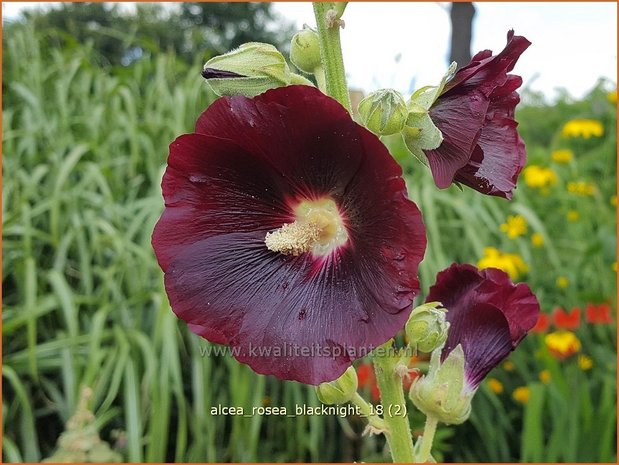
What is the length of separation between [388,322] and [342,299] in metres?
0.06

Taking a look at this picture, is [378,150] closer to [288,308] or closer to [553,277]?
[288,308]

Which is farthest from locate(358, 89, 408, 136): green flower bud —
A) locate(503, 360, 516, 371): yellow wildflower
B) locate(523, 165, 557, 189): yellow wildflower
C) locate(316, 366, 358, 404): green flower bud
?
locate(523, 165, 557, 189): yellow wildflower

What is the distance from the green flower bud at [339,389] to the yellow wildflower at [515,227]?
1711mm

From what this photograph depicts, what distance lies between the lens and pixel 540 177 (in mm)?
2490

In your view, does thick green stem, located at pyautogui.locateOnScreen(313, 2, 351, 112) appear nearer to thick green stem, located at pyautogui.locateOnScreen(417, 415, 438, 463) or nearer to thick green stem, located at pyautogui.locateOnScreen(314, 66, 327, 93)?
thick green stem, located at pyautogui.locateOnScreen(314, 66, 327, 93)

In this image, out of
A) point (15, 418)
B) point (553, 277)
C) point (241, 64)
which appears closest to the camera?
point (241, 64)

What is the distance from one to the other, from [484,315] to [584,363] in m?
1.38

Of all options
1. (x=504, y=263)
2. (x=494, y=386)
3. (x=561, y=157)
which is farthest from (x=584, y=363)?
(x=561, y=157)

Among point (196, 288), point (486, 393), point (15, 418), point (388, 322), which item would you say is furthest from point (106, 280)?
point (388, 322)

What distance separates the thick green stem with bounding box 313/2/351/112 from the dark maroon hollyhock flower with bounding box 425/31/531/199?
9 centimetres

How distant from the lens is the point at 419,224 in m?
0.53

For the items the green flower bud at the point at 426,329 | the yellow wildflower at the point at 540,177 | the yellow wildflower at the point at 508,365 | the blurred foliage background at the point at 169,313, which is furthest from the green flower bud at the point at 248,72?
the yellow wildflower at the point at 540,177

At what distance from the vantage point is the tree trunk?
2.80 m

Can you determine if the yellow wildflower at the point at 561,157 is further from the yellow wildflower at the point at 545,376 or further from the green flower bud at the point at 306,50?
the green flower bud at the point at 306,50
